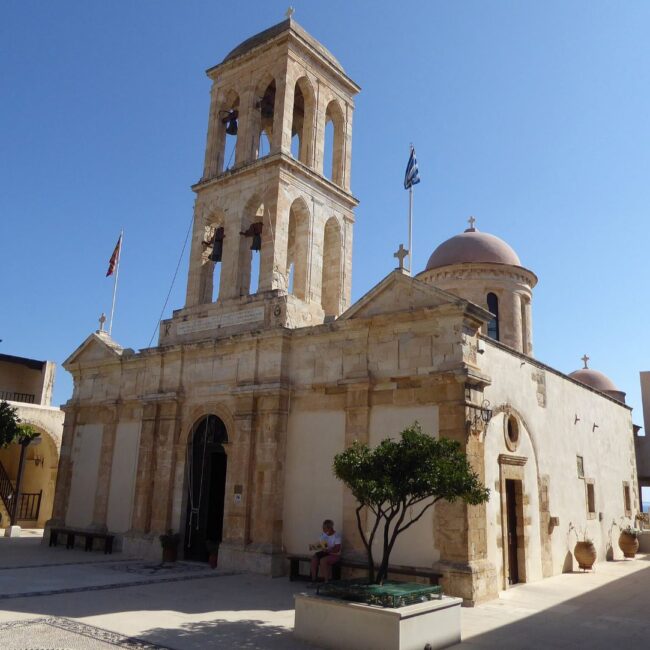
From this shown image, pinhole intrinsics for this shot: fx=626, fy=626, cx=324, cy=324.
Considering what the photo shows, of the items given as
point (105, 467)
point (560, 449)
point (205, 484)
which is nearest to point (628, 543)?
point (560, 449)

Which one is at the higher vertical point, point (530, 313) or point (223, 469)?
point (530, 313)

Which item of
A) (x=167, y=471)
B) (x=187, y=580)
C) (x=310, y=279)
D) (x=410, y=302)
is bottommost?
(x=187, y=580)

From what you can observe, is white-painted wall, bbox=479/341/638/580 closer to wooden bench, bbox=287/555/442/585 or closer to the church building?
the church building

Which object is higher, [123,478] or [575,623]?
[123,478]

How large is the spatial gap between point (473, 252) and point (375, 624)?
16.4 metres

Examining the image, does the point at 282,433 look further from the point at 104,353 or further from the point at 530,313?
the point at 530,313

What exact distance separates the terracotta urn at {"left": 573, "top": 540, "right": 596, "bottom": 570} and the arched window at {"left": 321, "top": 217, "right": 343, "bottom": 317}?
835 cm

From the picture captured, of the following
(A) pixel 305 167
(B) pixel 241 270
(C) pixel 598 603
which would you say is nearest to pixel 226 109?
(A) pixel 305 167

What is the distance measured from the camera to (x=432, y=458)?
8273 millimetres

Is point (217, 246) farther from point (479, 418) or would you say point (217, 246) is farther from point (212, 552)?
point (479, 418)

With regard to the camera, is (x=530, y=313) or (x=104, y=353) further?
(x=530, y=313)

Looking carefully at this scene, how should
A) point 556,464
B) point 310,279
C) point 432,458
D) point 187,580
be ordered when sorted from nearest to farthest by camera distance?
point 432,458
point 187,580
point 556,464
point 310,279

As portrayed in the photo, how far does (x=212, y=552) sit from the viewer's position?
14.6 meters

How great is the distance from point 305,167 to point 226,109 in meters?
3.99
